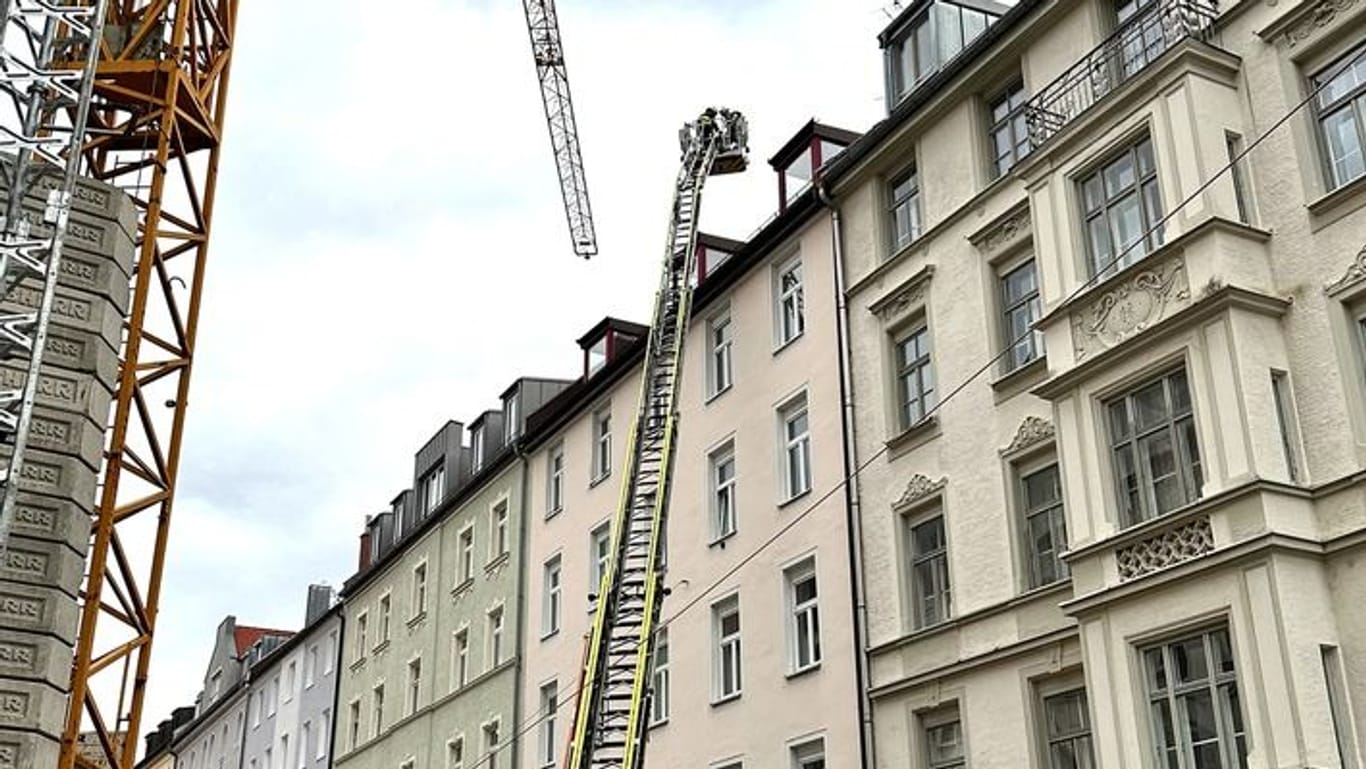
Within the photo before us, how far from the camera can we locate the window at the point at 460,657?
1462 inches

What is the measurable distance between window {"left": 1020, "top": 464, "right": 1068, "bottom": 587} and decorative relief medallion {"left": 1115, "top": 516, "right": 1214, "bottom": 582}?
82.2 inches

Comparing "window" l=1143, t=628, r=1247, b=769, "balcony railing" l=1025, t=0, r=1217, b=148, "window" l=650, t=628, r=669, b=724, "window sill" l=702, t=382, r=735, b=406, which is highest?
"balcony railing" l=1025, t=0, r=1217, b=148

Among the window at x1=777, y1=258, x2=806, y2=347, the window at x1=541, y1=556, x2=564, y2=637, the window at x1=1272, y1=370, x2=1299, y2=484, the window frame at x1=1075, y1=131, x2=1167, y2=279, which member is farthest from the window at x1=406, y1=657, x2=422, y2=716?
the window at x1=1272, y1=370, x2=1299, y2=484

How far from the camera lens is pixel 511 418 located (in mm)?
39094

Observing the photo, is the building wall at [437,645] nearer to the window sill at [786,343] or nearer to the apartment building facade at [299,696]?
the apartment building facade at [299,696]

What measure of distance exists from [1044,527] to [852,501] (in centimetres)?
406

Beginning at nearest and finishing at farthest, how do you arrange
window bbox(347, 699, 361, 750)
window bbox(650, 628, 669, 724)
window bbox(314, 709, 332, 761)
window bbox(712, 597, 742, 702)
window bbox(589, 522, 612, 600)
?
window bbox(712, 597, 742, 702), window bbox(650, 628, 669, 724), window bbox(589, 522, 612, 600), window bbox(347, 699, 361, 750), window bbox(314, 709, 332, 761)

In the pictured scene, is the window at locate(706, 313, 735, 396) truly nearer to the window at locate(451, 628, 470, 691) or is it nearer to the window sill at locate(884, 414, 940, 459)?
the window sill at locate(884, 414, 940, 459)

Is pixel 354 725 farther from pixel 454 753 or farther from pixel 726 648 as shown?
pixel 726 648

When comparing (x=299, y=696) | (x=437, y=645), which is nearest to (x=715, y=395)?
(x=437, y=645)

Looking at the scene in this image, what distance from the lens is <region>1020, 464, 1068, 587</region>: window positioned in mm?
18625

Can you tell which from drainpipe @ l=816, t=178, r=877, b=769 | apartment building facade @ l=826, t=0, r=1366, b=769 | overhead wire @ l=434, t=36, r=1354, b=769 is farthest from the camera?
drainpipe @ l=816, t=178, r=877, b=769

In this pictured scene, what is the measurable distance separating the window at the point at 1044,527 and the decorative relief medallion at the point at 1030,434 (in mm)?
369

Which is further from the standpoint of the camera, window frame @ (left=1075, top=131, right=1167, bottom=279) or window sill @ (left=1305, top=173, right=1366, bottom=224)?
window frame @ (left=1075, top=131, right=1167, bottom=279)
